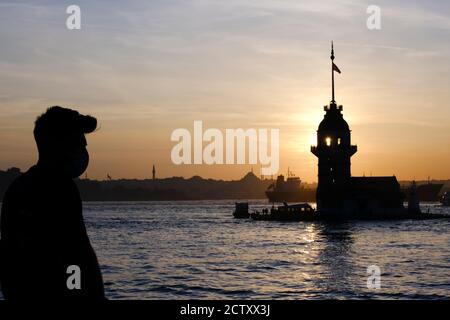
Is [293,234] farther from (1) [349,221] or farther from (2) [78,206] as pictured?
(2) [78,206]

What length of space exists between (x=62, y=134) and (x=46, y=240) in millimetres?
604

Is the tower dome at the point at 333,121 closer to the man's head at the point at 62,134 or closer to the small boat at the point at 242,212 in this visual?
the small boat at the point at 242,212

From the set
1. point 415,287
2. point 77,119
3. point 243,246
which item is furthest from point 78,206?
point 243,246

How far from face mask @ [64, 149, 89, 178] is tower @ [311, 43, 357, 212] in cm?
10088

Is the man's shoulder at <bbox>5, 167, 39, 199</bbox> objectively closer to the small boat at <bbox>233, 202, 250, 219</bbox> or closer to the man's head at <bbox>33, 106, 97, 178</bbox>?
the man's head at <bbox>33, 106, 97, 178</bbox>

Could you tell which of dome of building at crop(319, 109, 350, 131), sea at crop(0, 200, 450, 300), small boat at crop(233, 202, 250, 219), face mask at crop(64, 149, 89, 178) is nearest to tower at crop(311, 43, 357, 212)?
dome of building at crop(319, 109, 350, 131)

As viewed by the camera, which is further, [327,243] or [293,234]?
[293,234]

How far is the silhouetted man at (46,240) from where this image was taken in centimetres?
361

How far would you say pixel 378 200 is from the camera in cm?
11544

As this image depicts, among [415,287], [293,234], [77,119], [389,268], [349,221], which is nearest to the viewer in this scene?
[77,119]

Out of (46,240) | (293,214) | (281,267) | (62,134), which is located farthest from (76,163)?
(293,214)

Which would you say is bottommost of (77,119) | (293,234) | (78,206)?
(293,234)

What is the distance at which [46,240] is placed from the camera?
365cm
